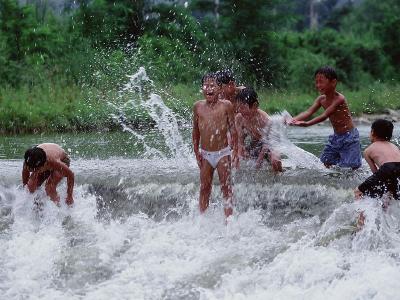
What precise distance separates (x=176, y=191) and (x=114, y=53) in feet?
37.2

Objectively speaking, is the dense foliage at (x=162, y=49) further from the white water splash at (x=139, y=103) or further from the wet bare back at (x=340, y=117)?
the wet bare back at (x=340, y=117)

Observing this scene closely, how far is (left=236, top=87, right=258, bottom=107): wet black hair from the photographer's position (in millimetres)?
7281

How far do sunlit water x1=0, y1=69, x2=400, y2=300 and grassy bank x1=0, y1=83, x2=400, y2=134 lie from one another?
20.5 ft

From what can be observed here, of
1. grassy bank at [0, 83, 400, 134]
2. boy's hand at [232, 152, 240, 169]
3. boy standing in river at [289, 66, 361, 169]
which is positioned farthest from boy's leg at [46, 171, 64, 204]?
grassy bank at [0, 83, 400, 134]

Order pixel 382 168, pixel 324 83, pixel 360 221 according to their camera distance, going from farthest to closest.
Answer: pixel 324 83 → pixel 360 221 → pixel 382 168

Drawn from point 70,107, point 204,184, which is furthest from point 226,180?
point 70,107

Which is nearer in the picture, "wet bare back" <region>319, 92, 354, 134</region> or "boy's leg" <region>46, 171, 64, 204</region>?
"boy's leg" <region>46, 171, 64, 204</region>

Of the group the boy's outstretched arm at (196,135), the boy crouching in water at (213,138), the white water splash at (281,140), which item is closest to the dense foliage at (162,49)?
the white water splash at (281,140)

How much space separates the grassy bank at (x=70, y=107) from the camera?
14289mm

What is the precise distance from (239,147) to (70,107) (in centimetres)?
838

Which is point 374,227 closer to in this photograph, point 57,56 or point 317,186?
point 317,186

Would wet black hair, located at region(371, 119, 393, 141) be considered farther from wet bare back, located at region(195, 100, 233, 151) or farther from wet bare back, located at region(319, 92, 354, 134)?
wet bare back, located at region(319, 92, 354, 134)

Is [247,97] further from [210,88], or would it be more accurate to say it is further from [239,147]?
[210,88]

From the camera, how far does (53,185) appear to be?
668cm
